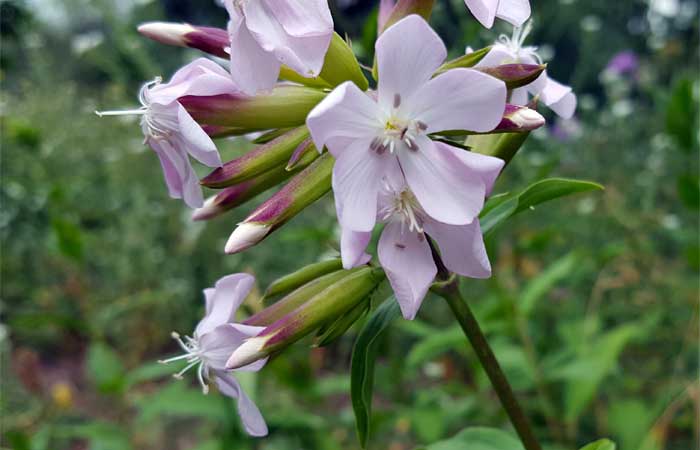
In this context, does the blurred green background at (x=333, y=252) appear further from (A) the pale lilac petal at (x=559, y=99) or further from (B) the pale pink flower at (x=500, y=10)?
(B) the pale pink flower at (x=500, y=10)

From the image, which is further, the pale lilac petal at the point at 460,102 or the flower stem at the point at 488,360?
the flower stem at the point at 488,360

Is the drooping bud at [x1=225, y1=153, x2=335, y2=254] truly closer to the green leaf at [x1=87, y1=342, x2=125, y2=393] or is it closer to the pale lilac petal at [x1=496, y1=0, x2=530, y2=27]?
the pale lilac petal at [x1=496, y1=0, x2=530, y2=27]

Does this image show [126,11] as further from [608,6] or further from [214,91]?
[214,91]

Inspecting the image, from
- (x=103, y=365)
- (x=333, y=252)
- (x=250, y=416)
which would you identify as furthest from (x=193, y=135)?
(x=103, y=365)

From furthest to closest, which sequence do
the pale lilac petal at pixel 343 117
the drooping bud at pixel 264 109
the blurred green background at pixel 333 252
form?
the blurred green background at pixel 333 252 → the drooping bud at pixel 264 109 → the pale lilac petal at pixel 343 117

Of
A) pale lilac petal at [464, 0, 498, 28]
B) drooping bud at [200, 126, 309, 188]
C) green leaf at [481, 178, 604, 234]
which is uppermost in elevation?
pale lilac petal at [464, 0, 498, 28]

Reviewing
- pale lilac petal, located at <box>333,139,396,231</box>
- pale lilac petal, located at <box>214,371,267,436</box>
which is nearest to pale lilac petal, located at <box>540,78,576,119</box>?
pale lilac petal, located at <box>333,139,396,231</box>

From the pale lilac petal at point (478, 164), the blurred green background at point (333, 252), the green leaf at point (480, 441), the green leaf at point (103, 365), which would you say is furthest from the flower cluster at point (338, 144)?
the green leaf at point (103, 365)
